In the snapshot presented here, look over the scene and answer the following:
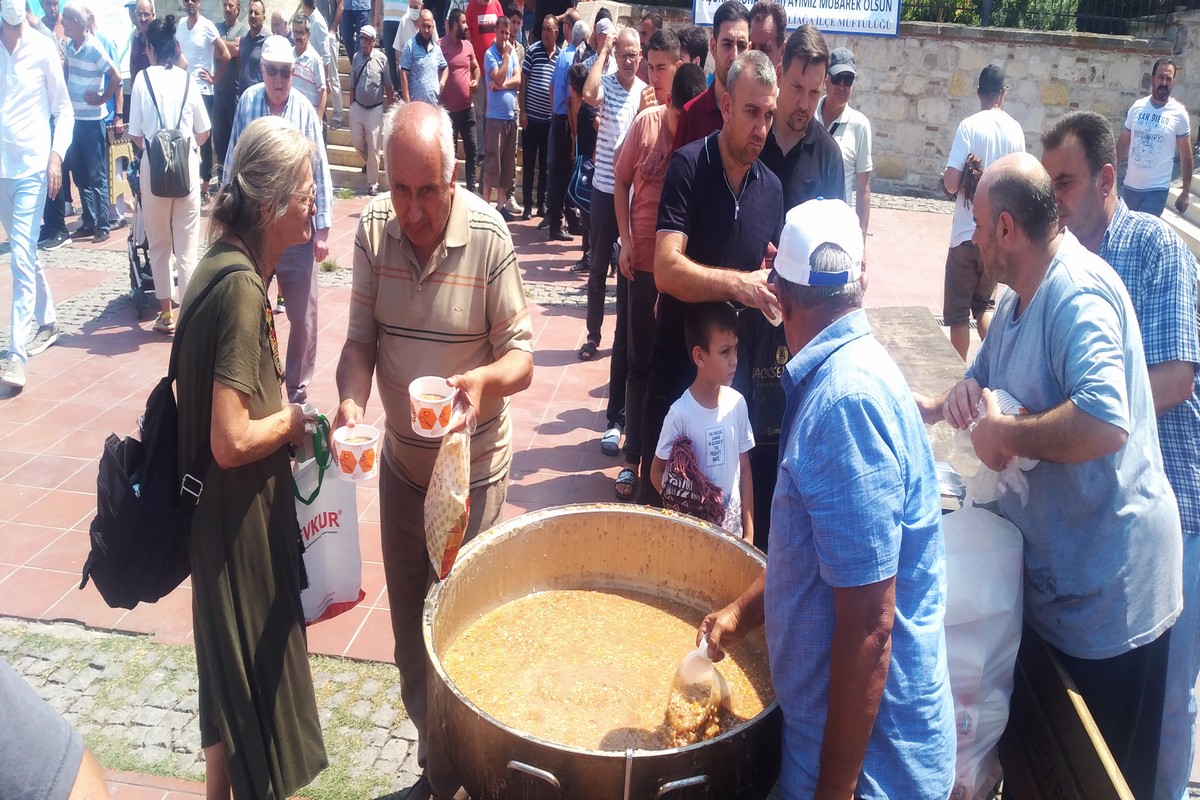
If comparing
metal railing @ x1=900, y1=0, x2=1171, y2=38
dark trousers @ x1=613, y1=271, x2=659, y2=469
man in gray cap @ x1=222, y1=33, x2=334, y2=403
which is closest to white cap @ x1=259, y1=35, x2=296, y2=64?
man in gray cap @ x1=222, y1=33, x2=334, y2=403

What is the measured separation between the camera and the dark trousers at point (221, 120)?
11883 millimetres

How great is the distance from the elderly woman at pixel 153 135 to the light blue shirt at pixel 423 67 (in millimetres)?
4194

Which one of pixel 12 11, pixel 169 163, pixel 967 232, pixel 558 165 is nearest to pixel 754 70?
pixel 967 232

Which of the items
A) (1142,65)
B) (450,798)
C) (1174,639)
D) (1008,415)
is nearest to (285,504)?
(450,798)

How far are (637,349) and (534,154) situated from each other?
21.8 ft

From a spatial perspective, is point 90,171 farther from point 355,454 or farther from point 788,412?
point 788,412

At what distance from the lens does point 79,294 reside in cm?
855

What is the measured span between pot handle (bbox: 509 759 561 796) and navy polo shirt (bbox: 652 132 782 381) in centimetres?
249

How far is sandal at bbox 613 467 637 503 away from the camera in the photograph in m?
5.48

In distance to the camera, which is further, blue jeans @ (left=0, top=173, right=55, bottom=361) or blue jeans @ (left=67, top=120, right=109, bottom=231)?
blue jeans @ (left=67, top=120, right=109, bottom=231)

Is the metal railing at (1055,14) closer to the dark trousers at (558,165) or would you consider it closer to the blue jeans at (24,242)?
the dark trousers at (558,165)

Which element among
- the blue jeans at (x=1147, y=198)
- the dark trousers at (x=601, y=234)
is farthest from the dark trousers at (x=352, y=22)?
the blue jeans at (x=1147, y=198)

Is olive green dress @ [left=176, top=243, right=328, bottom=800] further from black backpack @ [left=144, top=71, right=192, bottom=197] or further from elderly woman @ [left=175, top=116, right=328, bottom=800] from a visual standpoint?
black backpack @ [left=144, top=71, right=192, bottom=197]

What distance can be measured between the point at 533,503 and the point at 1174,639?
3.23 m
